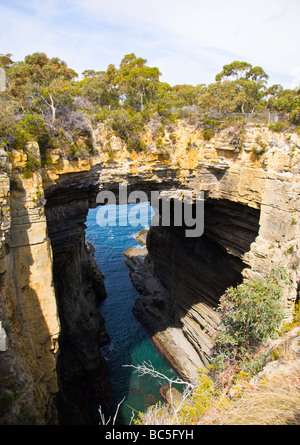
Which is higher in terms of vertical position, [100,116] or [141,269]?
[100,116]

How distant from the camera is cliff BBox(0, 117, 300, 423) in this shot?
26.3 ft

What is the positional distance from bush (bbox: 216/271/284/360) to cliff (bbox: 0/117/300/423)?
Result: 1450 millimetres

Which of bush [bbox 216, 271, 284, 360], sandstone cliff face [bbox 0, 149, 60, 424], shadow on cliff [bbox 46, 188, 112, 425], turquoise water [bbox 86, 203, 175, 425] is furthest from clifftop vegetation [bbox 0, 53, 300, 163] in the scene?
turquoise water [bbox 86, 203, 175, 425]

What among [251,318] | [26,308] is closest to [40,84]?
[26,308]

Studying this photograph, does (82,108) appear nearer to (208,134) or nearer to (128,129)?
(128,129)

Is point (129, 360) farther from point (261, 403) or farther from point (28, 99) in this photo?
point (28, 99)

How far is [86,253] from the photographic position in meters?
21.0

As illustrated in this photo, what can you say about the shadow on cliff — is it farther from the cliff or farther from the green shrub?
the green shrub

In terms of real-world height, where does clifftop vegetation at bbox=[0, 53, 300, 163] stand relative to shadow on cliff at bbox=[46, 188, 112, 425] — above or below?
above

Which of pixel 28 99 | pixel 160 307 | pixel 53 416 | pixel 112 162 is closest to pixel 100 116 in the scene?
pixel 112 162

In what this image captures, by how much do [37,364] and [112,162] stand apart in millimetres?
8506

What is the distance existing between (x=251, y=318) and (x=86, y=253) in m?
14.0

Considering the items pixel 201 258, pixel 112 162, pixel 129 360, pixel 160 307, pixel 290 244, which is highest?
pixel 112 162
